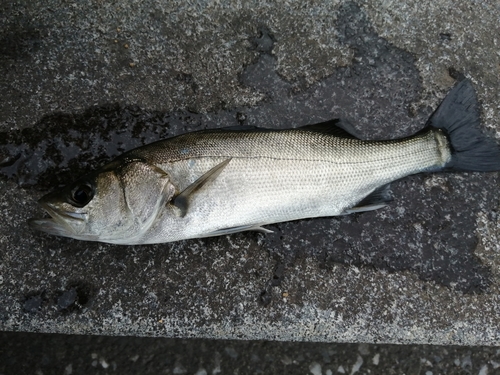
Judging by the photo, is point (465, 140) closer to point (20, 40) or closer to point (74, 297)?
point (74, 297)

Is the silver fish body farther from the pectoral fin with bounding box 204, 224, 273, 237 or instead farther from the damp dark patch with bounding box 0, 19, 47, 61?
the damp dark patch with bounding box 0, 19, 47, 61

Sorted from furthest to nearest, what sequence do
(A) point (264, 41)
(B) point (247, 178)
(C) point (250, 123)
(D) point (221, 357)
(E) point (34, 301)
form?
1. (D) point (221, 357)
2. (A) point (264, 41)
3. (C) point (250, 123)
4. (E) point (34, 301)
5. (B) point (247, 178)

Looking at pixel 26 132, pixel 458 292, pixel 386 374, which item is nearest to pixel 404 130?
pixel 458 292

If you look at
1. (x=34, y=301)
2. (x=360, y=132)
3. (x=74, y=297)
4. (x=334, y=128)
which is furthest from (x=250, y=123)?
(x=34, y=301)

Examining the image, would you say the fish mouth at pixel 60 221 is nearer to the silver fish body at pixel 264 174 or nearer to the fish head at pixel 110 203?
the fish head at pixel 110 203

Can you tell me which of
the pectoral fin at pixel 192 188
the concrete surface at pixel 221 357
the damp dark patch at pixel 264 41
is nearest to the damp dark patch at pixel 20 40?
the damp dark patch at pixel 264 41

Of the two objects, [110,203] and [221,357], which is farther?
[221,357]

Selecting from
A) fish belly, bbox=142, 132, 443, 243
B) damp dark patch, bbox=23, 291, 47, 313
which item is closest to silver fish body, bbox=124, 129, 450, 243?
fish belly, bbox=142, 132, 443, 243
